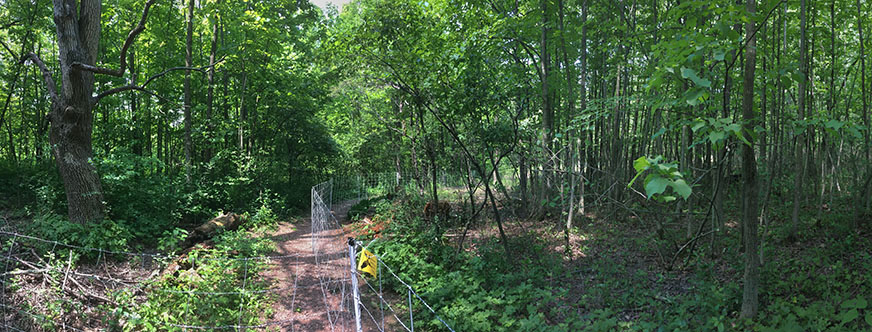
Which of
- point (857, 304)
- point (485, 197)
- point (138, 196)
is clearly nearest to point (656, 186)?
point (857, 304)

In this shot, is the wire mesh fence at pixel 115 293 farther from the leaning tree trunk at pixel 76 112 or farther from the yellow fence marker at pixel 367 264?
the yellow fence marker at pixel 367 264

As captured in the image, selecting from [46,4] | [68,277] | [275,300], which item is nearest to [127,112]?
[46,4]

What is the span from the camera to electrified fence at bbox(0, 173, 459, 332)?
3.90m

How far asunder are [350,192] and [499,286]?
13.7 m

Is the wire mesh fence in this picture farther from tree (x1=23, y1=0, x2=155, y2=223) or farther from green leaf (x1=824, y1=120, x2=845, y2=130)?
green leaf (x1=824, y1=120, x2=845, y2=130)

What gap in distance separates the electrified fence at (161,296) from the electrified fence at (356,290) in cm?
2

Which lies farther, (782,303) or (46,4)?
(46,4)

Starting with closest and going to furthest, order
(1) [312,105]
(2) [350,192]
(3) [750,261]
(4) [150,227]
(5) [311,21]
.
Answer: (3) [750,261] → (4) [150,227] → (1) [312,105] → (5) [311,21] → (2) [350,192]

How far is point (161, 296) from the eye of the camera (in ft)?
14.5

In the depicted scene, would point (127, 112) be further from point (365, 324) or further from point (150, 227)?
point (365, 324)

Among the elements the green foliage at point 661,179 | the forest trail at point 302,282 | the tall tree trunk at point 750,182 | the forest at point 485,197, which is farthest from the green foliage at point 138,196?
the tall tree trunk at point 750,182

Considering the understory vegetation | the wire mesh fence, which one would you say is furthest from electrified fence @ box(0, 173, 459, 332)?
the understory vegetation

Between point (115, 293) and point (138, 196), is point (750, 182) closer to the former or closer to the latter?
point (115, 293)

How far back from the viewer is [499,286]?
4613mm
